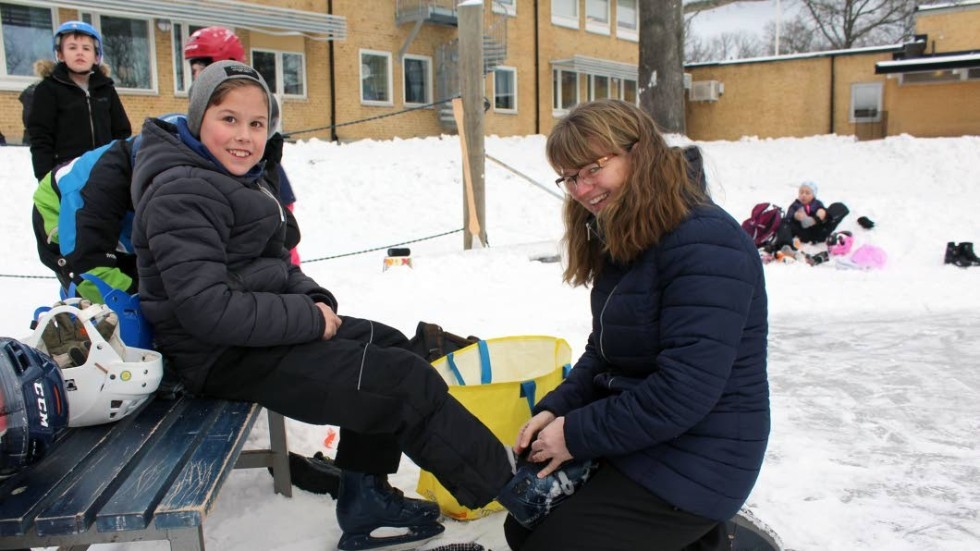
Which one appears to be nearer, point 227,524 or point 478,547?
point 478,547

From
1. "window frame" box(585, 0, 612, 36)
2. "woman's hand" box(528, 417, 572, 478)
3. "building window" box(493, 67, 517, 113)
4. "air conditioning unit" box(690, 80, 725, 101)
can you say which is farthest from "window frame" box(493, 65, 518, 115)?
"woman's hand" box(528, 417, 572, 478)

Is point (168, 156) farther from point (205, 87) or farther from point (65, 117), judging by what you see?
point (65, 117)

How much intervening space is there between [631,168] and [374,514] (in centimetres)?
144

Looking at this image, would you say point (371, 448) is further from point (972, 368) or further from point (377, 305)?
point (972, 368)

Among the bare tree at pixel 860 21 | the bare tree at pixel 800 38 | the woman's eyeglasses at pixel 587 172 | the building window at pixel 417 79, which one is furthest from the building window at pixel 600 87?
the woman's eyeglasses at pixel 587 172

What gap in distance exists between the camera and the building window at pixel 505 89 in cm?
2522

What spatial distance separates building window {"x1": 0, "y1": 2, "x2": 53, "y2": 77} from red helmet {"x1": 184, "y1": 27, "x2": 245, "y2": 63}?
48.7 feet

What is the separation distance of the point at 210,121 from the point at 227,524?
148 centimetres

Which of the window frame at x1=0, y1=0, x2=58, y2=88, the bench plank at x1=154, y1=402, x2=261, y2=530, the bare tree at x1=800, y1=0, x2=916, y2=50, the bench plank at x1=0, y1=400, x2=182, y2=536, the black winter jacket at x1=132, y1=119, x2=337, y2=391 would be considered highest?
the bare tree at x1=800, y1=0, x2=916, y2=50

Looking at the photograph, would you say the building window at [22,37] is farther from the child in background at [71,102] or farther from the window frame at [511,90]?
the child in background at [71,102]

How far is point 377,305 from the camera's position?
21.0 feet

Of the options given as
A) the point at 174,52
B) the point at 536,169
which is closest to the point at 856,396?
the point at 536,169

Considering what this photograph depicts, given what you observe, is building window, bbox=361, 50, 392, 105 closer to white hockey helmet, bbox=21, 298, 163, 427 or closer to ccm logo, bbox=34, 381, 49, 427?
white hockey helmet, bbox=21, 298, 163, 427

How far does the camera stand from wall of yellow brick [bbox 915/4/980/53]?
78.9ft
